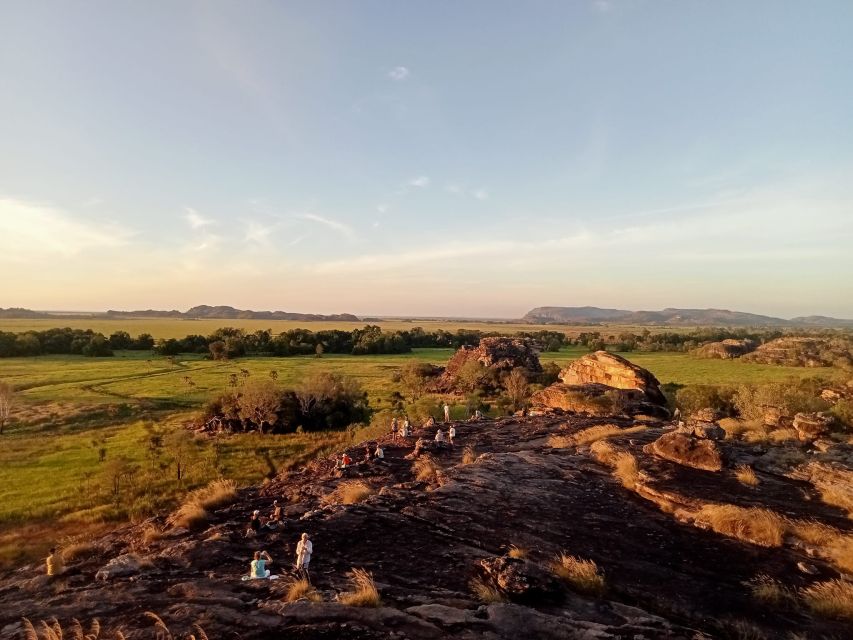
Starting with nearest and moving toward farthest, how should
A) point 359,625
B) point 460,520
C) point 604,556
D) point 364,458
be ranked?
1. point 359,625
2. point 604,556
3. point 460,520
4. point 364,458

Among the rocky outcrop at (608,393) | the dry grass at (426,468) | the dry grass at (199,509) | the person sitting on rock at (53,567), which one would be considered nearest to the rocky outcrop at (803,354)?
the rocky outcrop at (608,393)

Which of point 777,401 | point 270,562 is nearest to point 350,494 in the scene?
point 270,562

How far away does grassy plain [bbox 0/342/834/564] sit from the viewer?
2550cm

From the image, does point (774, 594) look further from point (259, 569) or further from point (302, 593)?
point (259, 569)

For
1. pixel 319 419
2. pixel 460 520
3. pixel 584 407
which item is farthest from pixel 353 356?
pixel 460 520

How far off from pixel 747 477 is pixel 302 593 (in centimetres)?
1377

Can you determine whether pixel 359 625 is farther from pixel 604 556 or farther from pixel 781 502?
pixel 781 502

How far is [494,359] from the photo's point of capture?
7206cm

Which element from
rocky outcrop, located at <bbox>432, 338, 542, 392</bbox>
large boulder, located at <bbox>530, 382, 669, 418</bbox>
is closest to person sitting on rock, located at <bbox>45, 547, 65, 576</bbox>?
large boulder, located at <bbox>530, 382, 669, 418</bbox>

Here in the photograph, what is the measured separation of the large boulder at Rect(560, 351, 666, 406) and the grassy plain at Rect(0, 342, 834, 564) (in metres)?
13.2

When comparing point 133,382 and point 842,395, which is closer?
point 842,395

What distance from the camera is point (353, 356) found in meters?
117

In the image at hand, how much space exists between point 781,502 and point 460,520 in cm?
933

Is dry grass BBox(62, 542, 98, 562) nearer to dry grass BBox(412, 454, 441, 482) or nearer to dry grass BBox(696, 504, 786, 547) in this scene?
dry grass BBox(412, 454, 441, 482)
